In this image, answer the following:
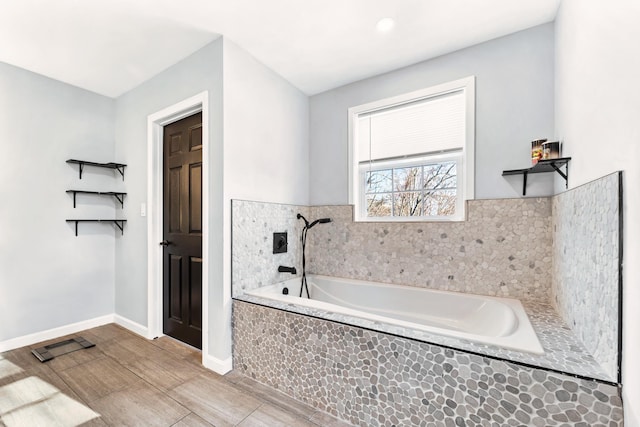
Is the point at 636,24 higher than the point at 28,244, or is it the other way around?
the point at 636,24

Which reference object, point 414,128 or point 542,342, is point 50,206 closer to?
point 414,128

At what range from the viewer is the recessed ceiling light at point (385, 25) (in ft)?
6.40

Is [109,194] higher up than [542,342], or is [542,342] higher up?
[109,194]

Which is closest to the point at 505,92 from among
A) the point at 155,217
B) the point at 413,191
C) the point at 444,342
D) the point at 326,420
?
the point at 413,191

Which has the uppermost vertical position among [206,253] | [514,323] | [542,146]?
[542,146]

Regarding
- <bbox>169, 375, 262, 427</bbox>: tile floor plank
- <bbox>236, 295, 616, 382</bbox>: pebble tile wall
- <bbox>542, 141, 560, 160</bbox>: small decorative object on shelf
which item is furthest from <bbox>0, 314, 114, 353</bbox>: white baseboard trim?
<bbox>542, 141, 560, 160</bbox>: small decorative object on shelf

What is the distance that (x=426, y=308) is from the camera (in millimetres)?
2250

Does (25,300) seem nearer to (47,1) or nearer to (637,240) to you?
(47,1)

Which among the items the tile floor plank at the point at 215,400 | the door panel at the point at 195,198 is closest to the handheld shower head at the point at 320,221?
the door panel at the point at 195,198

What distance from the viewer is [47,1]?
5.83ft

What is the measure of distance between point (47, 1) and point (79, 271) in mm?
2361

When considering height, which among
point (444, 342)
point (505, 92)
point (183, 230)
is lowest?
point (444, 342)

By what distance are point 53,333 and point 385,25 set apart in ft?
13.1

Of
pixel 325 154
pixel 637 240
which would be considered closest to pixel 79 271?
pixel 325 154
